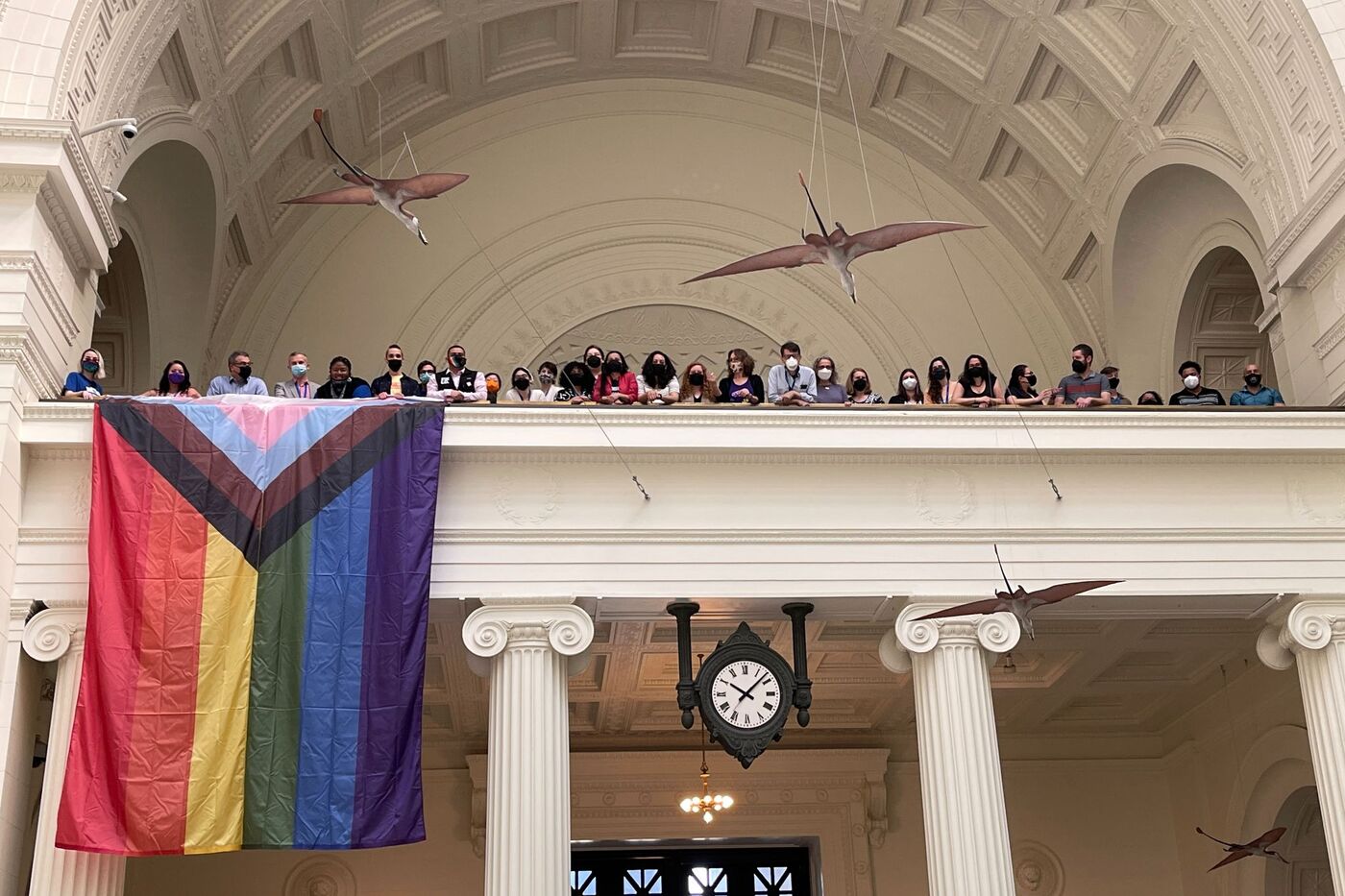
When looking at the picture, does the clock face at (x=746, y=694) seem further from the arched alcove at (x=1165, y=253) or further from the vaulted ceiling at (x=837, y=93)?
the arched alcove at (x=1165, y=253)

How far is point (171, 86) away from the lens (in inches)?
572

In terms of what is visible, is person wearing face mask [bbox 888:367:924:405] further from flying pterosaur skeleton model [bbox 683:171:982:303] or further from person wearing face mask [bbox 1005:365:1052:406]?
flying pterosaur skeleton model [bbox 683:171:982:303]

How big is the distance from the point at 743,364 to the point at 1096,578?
3.49 metres

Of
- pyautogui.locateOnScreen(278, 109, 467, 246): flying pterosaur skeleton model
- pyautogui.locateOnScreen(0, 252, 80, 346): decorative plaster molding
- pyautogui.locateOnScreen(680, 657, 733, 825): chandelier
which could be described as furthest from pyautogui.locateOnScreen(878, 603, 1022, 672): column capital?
pyautogui.locateOnScreen(0, 252, 80, 346): decorative plaster molding

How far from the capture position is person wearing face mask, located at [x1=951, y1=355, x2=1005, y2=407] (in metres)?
12.8

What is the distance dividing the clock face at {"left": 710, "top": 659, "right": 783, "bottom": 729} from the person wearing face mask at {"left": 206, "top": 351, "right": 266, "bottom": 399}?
14.9 ft

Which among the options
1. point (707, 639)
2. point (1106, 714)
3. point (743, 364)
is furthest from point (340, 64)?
point (1106, 714)

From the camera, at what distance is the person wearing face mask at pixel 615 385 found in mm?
12914

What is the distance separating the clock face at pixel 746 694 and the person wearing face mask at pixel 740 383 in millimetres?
2300

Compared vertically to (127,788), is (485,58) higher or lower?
higher

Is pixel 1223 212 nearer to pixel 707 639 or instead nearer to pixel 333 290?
pixel 707 639

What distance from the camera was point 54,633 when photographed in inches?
455

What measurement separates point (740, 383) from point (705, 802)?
4.96m

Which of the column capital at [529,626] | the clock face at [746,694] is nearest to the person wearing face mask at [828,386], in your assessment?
the clock face at [746,694]
